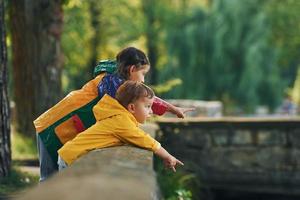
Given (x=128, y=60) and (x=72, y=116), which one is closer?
(x=128, y=60)

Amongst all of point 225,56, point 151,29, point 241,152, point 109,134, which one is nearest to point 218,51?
point 225,56

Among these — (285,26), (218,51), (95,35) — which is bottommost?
(285,26)

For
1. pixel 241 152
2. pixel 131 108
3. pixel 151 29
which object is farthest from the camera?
pixel 151 29

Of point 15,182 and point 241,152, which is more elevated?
point 15,182

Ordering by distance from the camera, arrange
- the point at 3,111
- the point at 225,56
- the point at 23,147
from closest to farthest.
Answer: the point at 3,111 < the point at 23,147 < the point at 225,56

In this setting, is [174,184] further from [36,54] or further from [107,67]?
[107,67]

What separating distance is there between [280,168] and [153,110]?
6961mm

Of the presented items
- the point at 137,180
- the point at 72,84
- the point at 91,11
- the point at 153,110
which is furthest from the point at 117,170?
the point at 72,84

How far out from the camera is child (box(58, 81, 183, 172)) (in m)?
5.47

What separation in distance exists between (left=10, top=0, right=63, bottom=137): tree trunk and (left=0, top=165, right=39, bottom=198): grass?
142 inches

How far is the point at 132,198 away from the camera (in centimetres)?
336

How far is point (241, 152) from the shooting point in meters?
13.4

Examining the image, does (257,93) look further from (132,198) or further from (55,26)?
(132,198)

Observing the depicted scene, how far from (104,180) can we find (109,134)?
1.81m
